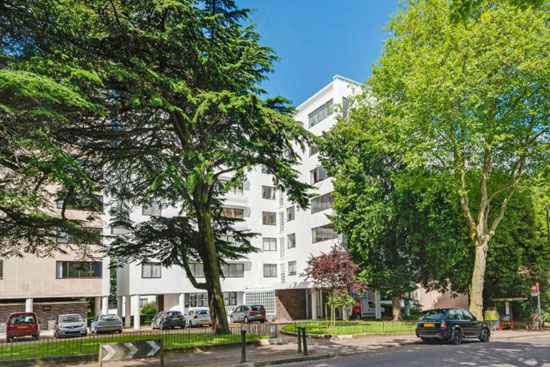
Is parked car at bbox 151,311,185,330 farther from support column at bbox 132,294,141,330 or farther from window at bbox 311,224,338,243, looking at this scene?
window at bbox 311,224,338,243

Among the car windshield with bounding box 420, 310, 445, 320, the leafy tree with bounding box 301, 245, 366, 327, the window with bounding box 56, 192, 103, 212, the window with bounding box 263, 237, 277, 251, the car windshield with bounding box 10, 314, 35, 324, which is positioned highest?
the window with bounding box 56, 192, 103, 212

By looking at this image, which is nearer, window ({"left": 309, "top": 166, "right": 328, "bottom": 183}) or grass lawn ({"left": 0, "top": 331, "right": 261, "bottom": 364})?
grass lawn ({"left": 0, "top": 331, "right": 261, "bottom": 364})

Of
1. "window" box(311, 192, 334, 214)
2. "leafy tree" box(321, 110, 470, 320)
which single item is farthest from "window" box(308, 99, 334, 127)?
"leafy tree" box(321, 110, 470, 320)

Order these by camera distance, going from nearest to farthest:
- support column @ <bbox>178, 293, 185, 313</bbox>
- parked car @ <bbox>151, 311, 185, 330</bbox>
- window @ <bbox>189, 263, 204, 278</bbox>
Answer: parked car @ <bbox>151, 311, 185, 330</bbox>
support column @ <bbox>178, 293, 185, 313</bbox>
window @ <bbox>189, 263, 204, 278</bbox>

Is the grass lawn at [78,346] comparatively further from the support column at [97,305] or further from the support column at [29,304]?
the support column at [97,305]

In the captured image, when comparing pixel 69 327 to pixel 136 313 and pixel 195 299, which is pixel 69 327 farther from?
pixel 195 299

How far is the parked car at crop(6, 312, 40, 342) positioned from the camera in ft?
101

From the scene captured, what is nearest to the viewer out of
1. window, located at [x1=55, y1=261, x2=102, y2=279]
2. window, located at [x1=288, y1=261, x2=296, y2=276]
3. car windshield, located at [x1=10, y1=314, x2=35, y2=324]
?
car windshield, located at [x1=10, y1=314, x2=35, y2=324]

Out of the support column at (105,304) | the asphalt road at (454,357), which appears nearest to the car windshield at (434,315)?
the asphalt road at (454,357)

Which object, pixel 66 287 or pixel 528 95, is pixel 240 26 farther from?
pixel 66 287

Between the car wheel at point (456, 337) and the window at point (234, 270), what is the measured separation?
29.9 m

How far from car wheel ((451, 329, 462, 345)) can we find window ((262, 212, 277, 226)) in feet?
106

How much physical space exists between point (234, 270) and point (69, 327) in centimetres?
1860

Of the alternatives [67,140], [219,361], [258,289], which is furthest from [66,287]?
[219,361]
